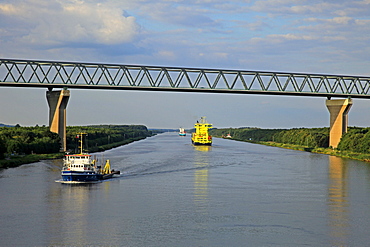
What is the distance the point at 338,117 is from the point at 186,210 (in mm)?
70614

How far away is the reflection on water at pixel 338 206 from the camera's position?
31.4m

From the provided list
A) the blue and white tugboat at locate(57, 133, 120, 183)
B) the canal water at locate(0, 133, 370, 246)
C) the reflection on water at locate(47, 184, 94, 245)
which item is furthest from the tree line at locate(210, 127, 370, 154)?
the reflection on water at locate(47, 184, 94, 245)

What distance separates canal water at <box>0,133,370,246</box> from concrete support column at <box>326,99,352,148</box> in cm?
3997

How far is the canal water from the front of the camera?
30.5 metres

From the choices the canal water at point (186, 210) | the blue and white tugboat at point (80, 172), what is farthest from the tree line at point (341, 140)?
the blue and white tugboat at point (80, 172)

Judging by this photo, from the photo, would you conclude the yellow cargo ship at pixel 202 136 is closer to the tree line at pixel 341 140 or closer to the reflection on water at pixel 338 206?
the tree line at pixel 341 140

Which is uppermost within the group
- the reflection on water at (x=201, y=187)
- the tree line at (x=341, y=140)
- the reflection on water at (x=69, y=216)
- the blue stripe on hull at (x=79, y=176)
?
the tree line at (x=341, y=140)

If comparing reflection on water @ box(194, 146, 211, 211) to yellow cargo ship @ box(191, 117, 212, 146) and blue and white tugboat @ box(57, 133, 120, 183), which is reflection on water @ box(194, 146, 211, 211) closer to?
blue and white tugboat @ box(57, 133, 120, 183)

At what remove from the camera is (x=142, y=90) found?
8825cm

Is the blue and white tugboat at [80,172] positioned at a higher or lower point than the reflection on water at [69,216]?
higher

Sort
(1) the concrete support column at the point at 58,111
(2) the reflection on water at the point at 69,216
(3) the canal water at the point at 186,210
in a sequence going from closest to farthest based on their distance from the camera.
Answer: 1. (2) the reflection on water at the point at 69,216
2. (3) the canal water at the point at 186,210
3. (1) the concrete support column at the point at 58,111

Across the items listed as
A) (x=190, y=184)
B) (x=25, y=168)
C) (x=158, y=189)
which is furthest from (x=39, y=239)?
(x=25, y=168)

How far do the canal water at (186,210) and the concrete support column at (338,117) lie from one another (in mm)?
39974

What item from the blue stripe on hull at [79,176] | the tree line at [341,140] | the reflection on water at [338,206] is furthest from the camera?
the tree line at [341,140]
